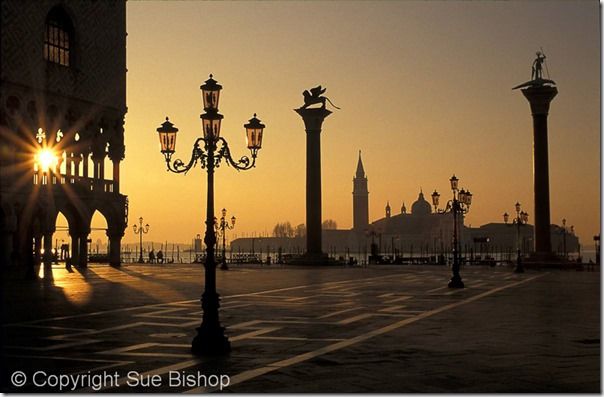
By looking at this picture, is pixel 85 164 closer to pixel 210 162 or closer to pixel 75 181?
pixel 75 181

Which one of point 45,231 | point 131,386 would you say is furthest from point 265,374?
point 45,231

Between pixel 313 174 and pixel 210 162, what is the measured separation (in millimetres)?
34572

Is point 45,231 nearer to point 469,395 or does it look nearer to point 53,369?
point 53,369

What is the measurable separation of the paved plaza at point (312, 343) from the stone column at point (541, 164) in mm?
22823

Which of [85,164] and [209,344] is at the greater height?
[85,164]

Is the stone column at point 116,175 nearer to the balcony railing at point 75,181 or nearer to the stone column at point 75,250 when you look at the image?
the balcony railing at point 75,181

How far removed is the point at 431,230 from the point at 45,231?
488 ft

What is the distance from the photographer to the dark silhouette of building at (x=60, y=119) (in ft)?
107

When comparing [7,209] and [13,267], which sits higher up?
[7,209]

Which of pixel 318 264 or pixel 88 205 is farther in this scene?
pixel 318 264

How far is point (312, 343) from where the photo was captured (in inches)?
446

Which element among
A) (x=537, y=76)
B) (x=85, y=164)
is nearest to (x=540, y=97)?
(x=537, y=76)

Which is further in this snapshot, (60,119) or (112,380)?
(60,119)

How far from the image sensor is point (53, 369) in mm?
9062
